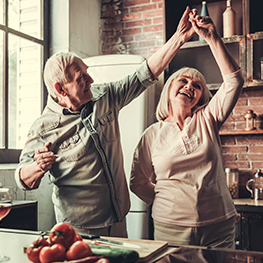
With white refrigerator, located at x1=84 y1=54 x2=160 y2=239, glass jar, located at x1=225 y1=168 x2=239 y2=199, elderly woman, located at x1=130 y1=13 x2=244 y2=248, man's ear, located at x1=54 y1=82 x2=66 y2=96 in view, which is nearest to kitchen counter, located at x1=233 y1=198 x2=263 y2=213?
glass jar, located at x1=225 y1=168 x2=239 y2=199

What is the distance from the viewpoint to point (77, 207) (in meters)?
1.65

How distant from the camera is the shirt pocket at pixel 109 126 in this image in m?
1.70

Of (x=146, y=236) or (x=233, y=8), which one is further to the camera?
(x=233, y=8)

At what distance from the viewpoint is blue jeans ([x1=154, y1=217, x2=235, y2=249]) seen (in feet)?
5.25

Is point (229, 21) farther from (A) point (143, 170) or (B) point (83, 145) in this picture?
(B) point (83, 145)

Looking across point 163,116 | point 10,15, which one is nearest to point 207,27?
point 163,116

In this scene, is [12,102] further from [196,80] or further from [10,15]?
[196,80]

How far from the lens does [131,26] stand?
11.6ft

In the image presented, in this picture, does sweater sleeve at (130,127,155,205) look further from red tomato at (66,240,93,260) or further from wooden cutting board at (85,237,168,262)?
red tomato at (66,240,93,260)

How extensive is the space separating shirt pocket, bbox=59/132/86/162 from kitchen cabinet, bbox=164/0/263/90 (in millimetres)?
1554

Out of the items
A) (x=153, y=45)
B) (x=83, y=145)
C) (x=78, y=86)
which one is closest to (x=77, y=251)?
(x=83, y=145)

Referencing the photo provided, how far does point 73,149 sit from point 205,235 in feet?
2.34

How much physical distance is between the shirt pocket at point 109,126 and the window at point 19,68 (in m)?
1.27

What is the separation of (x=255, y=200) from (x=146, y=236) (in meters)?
0.89
